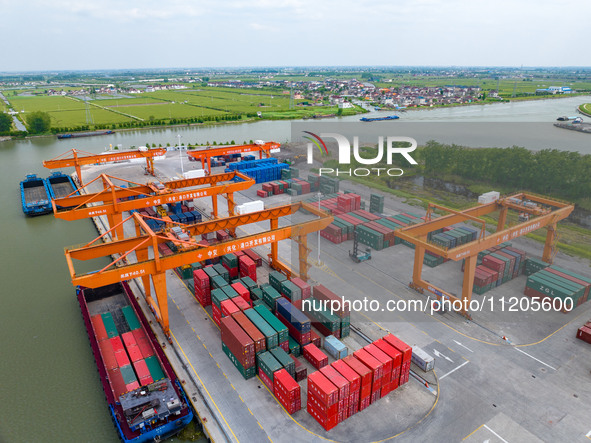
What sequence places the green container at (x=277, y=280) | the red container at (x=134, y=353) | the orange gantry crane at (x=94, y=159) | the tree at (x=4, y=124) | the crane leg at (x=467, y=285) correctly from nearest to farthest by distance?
the red container at (x=134, y=353)
the crane leg at (x=467, y=285)
the green container at (x=277, y=280)
the orange gantry crane at (x=94, y=159)
the tree at (x=4, y=124)

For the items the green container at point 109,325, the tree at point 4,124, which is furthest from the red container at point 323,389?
the tree at point 4,124

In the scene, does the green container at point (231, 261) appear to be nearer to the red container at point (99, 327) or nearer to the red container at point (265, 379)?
the red container at point (99, 327)

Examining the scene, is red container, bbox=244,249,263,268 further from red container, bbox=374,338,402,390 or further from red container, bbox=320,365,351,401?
red container, bbox=320,365,351,401

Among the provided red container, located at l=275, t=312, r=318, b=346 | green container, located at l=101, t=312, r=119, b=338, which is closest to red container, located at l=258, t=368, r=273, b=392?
red container, located at l=275, t=312, r=318, b=346

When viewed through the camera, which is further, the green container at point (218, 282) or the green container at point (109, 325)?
the green container at point (218, 282)

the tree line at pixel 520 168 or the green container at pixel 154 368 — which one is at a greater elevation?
the tree line at pixel 520 168

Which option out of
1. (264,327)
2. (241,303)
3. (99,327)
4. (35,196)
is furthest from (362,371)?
(35,196)
